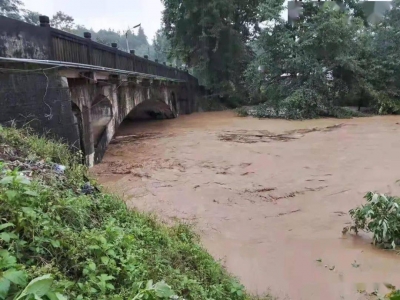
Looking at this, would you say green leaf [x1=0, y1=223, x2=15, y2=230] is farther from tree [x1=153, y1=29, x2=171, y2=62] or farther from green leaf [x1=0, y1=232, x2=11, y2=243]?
tree [x1=153, y1=29, x2=171, y2=62]

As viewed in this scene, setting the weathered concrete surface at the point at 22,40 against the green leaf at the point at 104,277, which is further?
the weathered concrete surface at the point at 22,40

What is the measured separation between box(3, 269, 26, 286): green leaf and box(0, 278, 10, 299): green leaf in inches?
0.8

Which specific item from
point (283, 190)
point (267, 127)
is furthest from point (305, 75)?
point (283, 190)

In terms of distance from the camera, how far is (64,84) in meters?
6.99

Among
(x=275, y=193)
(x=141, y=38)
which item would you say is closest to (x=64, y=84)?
(x=275, y=193)

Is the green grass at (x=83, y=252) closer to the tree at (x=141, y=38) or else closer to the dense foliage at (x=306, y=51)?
the dense foliage at (x=306, y=51)

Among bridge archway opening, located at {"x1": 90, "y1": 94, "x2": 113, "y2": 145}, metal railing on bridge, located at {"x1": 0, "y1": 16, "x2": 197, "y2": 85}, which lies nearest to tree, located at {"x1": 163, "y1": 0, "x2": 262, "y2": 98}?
metal railing on bridge, located at {"x1": 0, "y1": 16, "x2": 197, "y2": 85}

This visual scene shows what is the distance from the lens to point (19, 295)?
1700 mm

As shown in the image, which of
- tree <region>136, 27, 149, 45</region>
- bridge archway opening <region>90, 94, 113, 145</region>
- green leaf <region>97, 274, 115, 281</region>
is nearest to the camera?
green leaf <region>97, 274, 115, 281</region>

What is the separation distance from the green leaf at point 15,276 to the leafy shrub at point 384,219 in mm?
4163

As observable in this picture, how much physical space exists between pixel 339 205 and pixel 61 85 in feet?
18.6

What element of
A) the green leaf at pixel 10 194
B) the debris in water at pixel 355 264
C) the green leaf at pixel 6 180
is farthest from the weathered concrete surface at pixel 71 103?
the debris in water at pixel 355 264

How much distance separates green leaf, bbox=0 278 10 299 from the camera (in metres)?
1.67

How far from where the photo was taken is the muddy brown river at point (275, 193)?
4.14m
